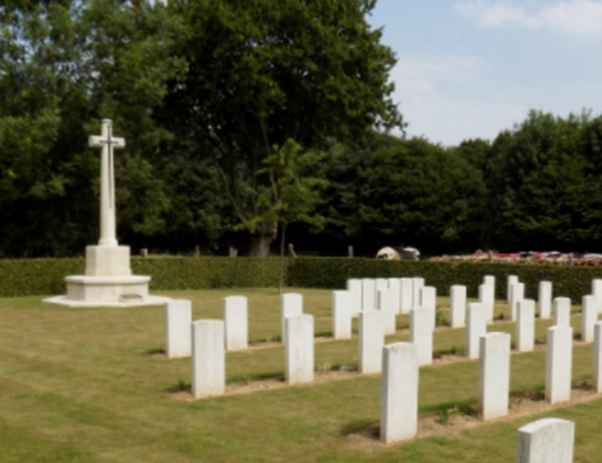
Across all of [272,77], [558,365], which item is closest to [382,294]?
[558,365]

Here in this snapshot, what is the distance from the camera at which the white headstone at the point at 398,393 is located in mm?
7324

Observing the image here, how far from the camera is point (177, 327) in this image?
39.4ft

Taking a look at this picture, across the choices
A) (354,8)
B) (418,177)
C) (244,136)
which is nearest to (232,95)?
(244,136)

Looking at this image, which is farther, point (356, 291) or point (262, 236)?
point (262, 236)

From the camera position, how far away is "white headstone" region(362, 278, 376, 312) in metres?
16.9

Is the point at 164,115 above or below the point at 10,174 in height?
above

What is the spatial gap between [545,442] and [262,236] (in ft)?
99.9

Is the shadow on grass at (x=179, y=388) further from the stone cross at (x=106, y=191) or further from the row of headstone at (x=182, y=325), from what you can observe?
the stone cross at (x=106, y=191)

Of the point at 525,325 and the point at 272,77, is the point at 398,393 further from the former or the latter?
the point at 272,77

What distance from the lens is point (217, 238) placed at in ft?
183

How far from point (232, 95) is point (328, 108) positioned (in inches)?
166

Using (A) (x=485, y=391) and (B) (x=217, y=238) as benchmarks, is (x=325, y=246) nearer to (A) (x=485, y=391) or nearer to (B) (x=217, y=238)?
(B) (x=217, y=238)

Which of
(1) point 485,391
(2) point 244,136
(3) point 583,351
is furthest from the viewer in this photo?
(2) point 244,136

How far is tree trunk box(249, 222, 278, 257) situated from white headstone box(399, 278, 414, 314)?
15499mm
